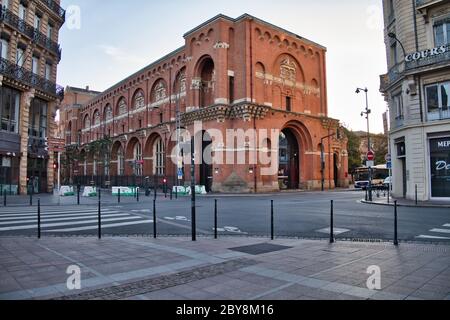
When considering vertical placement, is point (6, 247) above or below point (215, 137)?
below

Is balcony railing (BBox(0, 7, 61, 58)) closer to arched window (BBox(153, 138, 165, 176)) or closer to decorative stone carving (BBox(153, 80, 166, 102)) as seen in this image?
decorative stone carving (BBox(153, 80, 166, 102))

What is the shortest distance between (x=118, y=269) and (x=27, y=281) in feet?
4.54

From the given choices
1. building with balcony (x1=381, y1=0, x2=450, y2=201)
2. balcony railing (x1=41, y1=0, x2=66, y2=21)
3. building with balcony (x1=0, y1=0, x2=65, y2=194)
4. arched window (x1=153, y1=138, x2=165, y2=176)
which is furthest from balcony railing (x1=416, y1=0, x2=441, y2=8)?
arched window (x1=153, y1=138, x2=165, y2=176)

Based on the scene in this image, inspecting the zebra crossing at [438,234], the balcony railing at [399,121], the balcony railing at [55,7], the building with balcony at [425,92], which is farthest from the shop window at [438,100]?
the balcony railing at [55,7]

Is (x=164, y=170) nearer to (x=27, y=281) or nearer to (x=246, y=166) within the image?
(x=246, y=166)

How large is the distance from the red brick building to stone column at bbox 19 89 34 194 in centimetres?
1588

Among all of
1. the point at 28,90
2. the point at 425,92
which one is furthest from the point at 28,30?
the point at 425,92

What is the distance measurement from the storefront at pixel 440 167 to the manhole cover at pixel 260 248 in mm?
18199

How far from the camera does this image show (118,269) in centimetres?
606

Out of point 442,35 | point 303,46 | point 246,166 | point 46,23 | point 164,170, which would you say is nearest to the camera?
point 442,35

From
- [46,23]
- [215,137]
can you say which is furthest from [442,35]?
[46,23]

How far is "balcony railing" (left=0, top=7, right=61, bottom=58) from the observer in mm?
25867

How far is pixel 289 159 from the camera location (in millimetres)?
46250

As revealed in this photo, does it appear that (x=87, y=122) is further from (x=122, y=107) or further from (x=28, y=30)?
(x=28, y=30)
